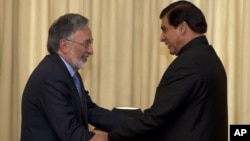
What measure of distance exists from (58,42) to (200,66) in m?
0.79

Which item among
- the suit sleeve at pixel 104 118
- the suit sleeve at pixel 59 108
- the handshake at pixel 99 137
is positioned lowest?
the handshake at pixel 99 137

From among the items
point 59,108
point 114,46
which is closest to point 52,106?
point 59,108

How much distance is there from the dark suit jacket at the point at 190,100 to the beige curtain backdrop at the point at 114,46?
1.36 metres

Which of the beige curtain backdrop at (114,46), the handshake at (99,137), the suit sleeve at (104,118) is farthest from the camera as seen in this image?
the beige curtain backdrop at (114,46)

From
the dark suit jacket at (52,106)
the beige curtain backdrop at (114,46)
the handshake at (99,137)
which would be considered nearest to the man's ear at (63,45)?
the dark suit jacket at (52,106)

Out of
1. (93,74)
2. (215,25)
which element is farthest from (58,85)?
(215,25)

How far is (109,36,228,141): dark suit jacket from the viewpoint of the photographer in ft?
6.91

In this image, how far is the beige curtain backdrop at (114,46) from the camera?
354cm

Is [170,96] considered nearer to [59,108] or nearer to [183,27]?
[183,27]

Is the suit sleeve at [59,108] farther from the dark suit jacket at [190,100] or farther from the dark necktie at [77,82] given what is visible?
the dark suit jacket at [190,100]

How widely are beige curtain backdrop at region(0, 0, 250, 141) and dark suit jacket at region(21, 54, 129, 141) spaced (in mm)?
1185

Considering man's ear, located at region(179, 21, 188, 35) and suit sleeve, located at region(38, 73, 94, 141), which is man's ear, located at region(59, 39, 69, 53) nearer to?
suit sleeve, located at region(38, 73, 94, 141)

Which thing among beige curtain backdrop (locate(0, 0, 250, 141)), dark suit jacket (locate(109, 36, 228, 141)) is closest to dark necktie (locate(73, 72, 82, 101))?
dark suit jacket (locate(109, 36, 228, 141))

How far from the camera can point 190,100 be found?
2.12 m
